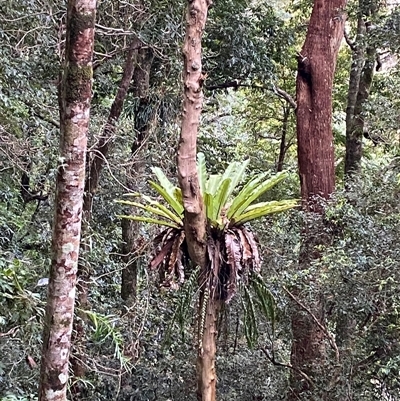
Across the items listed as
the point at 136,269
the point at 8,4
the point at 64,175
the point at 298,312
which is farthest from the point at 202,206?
the point at 136,269

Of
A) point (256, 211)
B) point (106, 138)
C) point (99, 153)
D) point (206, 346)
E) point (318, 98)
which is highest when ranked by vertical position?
point (318, 98)

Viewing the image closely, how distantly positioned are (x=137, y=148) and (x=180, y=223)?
165 centimetres

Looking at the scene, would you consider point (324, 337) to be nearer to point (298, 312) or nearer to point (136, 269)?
point (298, 312)

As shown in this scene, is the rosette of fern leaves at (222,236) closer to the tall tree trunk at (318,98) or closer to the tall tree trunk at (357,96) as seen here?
the tall tree trunk at (318,98)

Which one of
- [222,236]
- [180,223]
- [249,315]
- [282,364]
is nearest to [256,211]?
[222,236]

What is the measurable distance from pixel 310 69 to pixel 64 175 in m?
3.12

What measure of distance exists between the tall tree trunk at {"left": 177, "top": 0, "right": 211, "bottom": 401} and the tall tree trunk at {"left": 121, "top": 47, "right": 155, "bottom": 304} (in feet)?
4.60

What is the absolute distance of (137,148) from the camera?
4.07 meters

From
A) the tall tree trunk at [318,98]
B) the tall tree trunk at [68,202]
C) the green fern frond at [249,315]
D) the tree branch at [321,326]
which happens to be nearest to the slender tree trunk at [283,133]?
the tall tree trunk at [318,98]

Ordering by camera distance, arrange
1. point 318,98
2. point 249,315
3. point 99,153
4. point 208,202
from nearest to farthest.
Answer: point 208,202 < point 249,315 < point 99,153 < point 318,98

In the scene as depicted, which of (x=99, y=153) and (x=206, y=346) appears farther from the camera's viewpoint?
(x=99, y=153)

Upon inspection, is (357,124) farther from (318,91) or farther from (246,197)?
(246,197)

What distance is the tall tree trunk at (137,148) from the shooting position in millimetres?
4027

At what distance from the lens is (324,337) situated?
3414 millimetres
